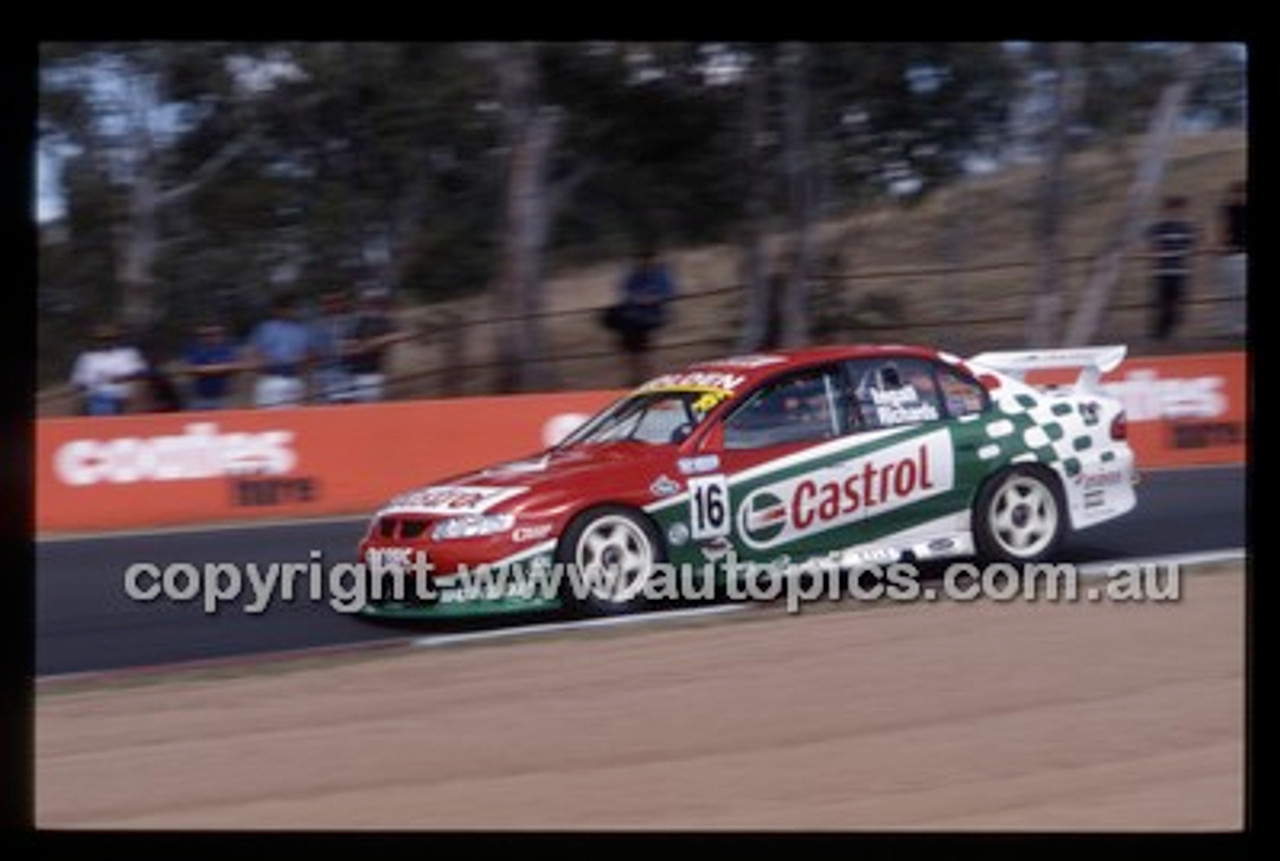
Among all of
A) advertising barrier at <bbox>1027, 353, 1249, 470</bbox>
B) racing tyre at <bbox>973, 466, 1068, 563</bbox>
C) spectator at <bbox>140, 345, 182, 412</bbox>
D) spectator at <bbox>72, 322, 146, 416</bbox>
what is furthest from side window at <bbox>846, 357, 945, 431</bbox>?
spectator at <bbox>72, 322, 146, 416</bbox>

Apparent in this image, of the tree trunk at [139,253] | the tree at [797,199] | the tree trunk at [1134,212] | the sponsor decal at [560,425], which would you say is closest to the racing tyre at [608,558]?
the sponsor decal at [560,425]

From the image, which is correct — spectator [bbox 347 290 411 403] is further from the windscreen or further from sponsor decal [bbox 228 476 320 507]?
the windscreen

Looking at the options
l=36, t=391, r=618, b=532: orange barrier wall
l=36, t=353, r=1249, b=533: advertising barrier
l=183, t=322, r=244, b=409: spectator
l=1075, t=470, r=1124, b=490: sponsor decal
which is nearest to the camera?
l=1075, t=470, r=1124, b=490: sponsor decal

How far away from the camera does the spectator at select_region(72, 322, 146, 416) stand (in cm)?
1273

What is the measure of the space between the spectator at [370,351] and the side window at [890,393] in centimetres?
418

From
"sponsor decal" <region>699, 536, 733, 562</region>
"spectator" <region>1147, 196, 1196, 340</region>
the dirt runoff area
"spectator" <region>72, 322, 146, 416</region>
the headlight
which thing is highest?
"spectator" <region>1147, 196, 1196, 340</region>

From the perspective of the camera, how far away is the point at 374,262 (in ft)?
45.4

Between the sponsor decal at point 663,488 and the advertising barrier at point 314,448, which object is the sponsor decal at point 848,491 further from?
the advertising barrier at point 314,448

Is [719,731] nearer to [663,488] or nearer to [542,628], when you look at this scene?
[542,628]

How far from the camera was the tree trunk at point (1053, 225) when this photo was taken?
12.1 meters

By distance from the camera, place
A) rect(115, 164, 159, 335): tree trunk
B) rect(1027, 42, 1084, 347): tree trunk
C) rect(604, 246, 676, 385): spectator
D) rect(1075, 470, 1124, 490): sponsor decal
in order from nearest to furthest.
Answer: rect(1075, 470, 1124, 490): sponsor decal
rect(604, 246, 676, 385): spectator
rect(1027, 42, 1084, 347): tree trunk
rect(115, 164, 159, 335): tree trunk

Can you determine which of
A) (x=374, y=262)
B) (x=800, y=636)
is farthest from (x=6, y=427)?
(x=374, y=262)

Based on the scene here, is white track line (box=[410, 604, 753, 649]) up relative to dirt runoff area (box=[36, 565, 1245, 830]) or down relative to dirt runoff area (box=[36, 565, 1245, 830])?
up
